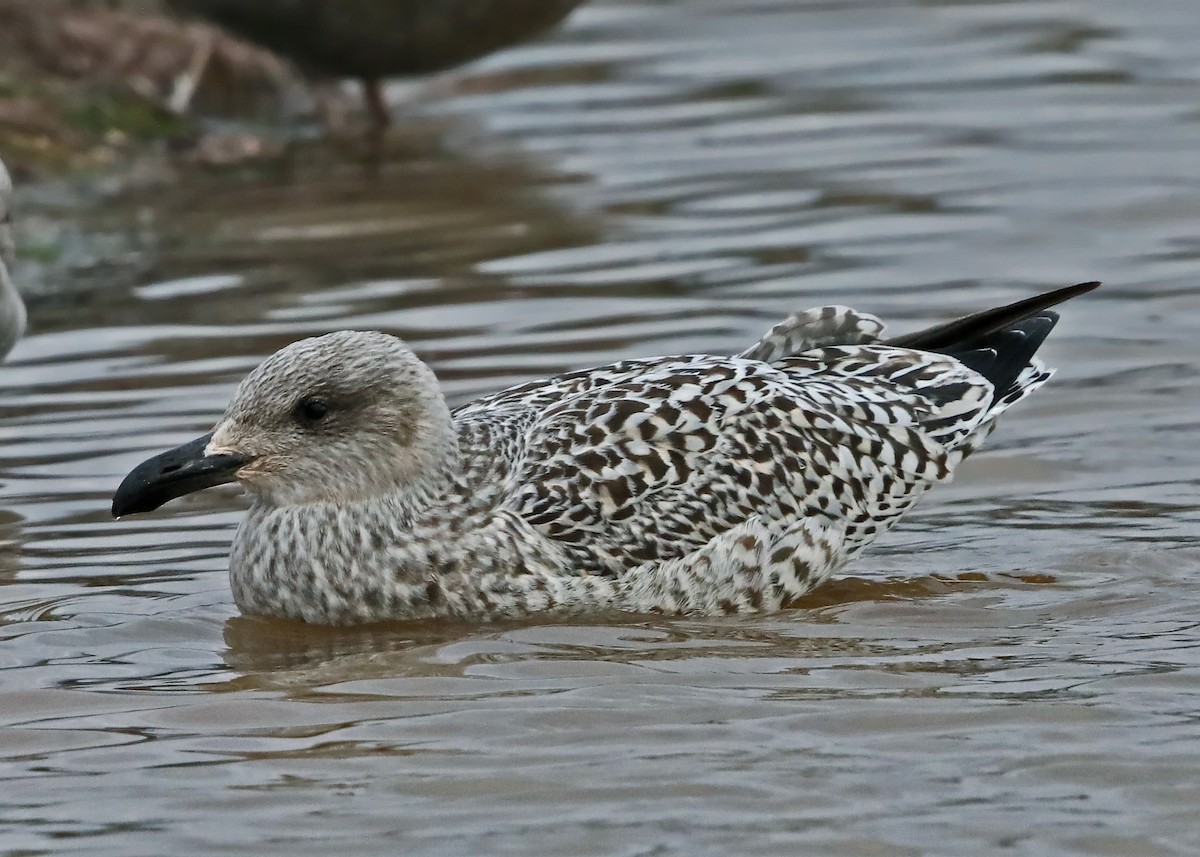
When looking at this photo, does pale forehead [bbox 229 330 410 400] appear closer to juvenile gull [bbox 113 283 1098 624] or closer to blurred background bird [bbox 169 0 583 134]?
juvenile gull [bbox 113 283 1098 624]

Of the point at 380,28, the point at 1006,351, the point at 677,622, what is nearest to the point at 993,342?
the point at 1006,351

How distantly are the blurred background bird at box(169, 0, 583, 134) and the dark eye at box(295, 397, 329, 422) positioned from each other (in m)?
7.40

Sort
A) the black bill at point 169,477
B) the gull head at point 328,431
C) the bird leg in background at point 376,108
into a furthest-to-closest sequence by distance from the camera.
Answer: the bird leg in background at point 376,108, the gull head at point 328,431, the black bill at point 169,477

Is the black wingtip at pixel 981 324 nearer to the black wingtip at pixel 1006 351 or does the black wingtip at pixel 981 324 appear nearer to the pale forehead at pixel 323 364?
the black wingtip at pixel 1006 351

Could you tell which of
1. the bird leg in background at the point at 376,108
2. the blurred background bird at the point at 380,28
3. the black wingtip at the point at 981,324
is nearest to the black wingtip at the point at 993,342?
the black wingtip at the point at 981,324

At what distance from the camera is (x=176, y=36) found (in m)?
15.4

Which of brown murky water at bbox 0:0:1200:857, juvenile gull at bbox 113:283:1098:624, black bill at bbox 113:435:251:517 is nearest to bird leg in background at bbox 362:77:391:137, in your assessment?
brown murky water at bbox 0:0:1200:857

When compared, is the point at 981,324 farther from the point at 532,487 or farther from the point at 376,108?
the point at 376,108

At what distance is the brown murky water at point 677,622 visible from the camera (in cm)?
550

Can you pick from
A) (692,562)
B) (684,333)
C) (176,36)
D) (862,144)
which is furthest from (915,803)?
(176,36)

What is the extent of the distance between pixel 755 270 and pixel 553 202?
2017 millimetres

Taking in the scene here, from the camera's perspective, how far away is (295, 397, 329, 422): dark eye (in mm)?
7008

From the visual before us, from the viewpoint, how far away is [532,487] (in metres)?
7.10

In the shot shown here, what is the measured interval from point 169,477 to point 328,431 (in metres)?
0.53
